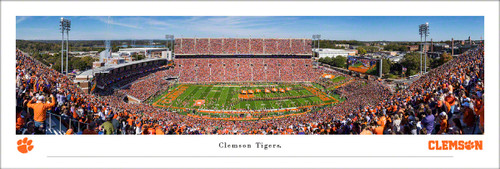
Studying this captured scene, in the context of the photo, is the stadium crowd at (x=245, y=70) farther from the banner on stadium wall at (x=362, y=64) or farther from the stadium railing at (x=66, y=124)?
the stadium railing at (x=66, y=124)

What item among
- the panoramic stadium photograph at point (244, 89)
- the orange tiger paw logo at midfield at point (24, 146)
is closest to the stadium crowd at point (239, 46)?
the panoramic stadium photograph at point (244, 89)

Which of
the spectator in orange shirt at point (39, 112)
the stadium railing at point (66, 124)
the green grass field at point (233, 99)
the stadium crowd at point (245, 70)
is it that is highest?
the stadium crowd at point (245, 70)

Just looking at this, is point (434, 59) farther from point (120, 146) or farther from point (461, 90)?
point (120, 146)

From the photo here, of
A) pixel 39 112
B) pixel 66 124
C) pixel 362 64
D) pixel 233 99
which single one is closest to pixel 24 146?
pixel 39 112

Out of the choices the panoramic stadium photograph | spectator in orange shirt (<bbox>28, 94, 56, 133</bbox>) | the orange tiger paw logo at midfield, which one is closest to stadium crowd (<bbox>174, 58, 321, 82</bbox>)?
the panoramic stadium photograph

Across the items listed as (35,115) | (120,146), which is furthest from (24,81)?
(120,146)

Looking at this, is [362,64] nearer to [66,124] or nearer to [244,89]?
[244,89]

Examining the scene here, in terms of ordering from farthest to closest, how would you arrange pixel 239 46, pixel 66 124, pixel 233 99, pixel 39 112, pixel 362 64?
pixel 239 46
pixel 362 64
pixel 233 99
pixel 66 124
pixel 39 112

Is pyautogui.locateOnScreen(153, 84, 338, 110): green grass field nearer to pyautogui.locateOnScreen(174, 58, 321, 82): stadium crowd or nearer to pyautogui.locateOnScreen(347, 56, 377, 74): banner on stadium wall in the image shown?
pyautogui.locateOnScreen(174, 58, 321, 82): stadium crowd
